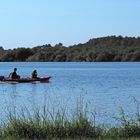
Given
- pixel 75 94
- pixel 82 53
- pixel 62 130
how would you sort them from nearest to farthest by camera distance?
1. pixel 62 130
2. pixel 75 94
3. pixel 82 53

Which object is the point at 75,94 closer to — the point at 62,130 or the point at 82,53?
the point at 62,130

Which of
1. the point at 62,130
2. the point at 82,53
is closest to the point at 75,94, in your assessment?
the point at 62,130

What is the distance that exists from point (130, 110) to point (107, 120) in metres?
4.74

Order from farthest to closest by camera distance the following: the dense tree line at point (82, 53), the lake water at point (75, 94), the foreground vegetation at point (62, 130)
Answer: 1. the dense tree line at point (82, 53)
2. the lake water at point (75, 94)
3. the foreground vegetation at point (62, 130)

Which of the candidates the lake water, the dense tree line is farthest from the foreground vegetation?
the dense tree line

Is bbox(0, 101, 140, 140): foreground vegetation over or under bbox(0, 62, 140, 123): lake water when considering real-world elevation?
over

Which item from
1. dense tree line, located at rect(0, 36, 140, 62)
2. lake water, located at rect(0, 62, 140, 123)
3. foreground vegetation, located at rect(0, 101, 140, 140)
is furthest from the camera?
dense tree line, located at rect(0, 36, 140, 62)

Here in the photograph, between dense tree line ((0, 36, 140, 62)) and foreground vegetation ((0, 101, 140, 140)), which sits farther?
dense tree line ((0, 36, 140, 62))

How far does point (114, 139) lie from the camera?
37.8 ft

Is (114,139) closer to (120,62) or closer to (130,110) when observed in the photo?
(130,110)

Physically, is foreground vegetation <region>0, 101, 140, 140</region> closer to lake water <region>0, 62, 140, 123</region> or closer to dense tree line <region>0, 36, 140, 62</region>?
lake water <region>0, 62, 140, 123</region>

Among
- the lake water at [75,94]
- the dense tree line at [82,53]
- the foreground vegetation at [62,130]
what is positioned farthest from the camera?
the dense tree line at [82,53]

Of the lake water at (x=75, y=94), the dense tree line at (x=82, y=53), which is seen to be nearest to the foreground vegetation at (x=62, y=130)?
the lake water at (x=75, y=94)

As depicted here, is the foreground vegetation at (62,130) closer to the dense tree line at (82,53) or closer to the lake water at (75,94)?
the lake water at (75,94)
